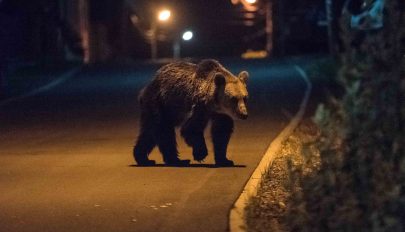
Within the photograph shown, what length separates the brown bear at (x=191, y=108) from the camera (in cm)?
1214

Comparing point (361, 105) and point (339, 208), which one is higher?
point (361, 105)

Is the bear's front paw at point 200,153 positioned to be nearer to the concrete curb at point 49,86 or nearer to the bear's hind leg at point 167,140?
the bear's hind leg at point 167,140

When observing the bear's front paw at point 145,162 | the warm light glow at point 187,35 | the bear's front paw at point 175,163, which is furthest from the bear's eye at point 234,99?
the warm light glow at point 187,35

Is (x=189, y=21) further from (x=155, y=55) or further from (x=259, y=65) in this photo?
(x=259, y=65)

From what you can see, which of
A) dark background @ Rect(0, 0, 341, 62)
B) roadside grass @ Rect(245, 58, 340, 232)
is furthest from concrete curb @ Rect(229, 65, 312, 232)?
dark background @ Rect(0, 0, 341, 62)

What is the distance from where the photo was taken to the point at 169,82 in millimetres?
12523

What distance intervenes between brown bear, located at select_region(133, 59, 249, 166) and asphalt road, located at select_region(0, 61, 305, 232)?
284 millimetres

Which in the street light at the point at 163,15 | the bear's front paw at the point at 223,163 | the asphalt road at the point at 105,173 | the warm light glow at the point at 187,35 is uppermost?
the street light at the point at 163,15

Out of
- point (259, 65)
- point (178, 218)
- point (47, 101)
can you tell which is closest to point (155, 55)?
point (259, 65)

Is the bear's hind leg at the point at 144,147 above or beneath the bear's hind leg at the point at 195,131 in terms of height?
beneath

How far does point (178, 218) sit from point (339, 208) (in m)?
2.17

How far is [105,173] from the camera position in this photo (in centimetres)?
1238

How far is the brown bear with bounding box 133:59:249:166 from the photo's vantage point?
39.8 ft

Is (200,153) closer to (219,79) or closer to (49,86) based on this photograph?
(219,79)
